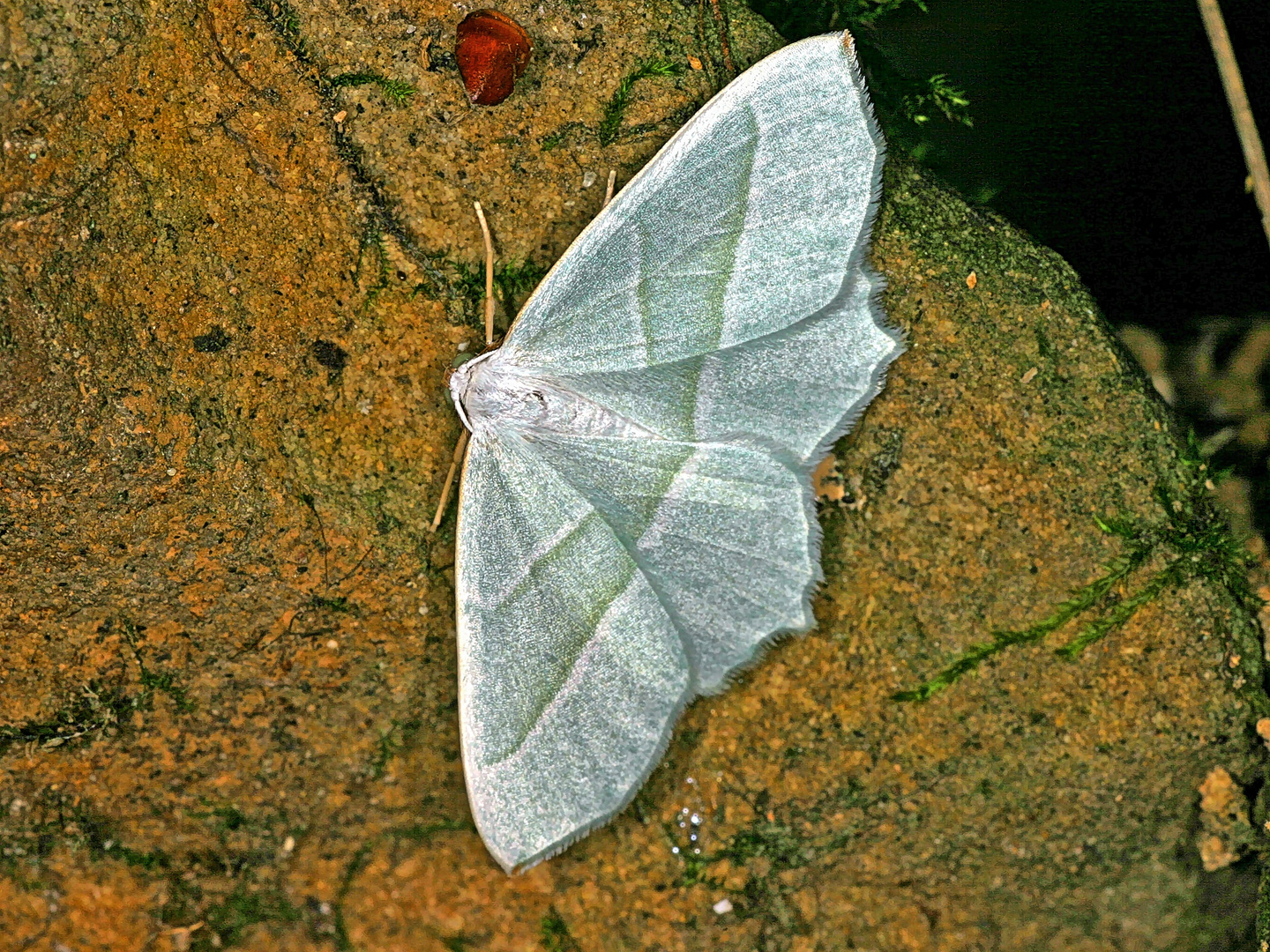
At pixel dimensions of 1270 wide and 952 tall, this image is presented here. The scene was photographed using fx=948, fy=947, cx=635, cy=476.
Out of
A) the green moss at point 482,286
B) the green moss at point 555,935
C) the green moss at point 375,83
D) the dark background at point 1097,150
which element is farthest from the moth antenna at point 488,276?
the green moss at point 555,935

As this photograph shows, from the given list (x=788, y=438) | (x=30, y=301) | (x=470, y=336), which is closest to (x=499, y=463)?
(x=470, y=336)

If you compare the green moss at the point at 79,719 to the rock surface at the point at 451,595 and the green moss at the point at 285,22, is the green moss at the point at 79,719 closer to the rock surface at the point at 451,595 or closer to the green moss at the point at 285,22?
the rock surface at the point at 451,595

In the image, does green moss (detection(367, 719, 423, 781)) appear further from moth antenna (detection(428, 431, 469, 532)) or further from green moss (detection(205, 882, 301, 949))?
moth antenna (detection(428, 431, 469, 532))

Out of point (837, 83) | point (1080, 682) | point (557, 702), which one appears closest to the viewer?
point (837, 83)

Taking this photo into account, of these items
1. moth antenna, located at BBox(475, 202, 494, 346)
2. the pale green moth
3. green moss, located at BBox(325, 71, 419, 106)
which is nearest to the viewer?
the pale green moth

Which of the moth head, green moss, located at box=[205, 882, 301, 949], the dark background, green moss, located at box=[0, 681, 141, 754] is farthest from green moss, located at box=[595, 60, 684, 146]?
green moss, located at box=[205, 882, 301, 949]

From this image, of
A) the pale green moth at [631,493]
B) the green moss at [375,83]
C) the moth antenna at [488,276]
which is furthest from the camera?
the green moss at [375,83]

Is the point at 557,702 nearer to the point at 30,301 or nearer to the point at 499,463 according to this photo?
the point at 499,463
